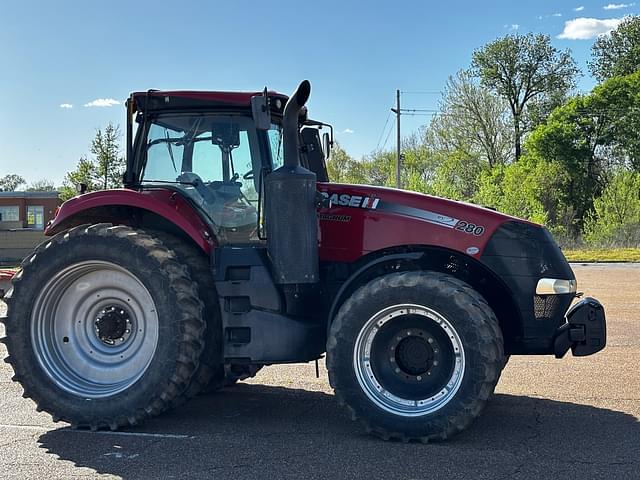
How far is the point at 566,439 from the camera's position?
542 centimetres

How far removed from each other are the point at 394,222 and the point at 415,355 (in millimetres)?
1012

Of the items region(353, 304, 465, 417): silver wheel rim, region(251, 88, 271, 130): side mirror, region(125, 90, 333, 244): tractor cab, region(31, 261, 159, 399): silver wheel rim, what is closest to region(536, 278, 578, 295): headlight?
region(353, 304, 465, 417): silver wheel rim

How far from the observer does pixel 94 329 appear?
20.3ft

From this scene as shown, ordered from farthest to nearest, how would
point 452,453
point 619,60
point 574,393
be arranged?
point 619,60
point 574,393
point 452,453

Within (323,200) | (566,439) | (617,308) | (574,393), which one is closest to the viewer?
(566,439)

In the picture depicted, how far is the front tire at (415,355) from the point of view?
520 centimetres

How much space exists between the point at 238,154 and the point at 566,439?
11.0 feet

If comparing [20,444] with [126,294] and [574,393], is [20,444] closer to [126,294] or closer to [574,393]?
[126,294]

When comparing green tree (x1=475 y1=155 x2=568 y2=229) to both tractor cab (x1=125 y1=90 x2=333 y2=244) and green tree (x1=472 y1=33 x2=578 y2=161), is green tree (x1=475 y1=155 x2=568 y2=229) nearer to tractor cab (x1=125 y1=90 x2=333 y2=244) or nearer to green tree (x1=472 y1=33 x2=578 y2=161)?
green tree (x1=472 y1=33 x2=578 y2=161)

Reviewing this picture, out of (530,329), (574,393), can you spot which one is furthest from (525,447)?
(574,393)

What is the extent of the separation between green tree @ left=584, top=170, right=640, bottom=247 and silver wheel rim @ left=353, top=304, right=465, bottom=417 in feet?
114

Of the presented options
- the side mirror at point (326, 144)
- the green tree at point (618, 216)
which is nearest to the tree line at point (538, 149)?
the green tree at point (618, 216)

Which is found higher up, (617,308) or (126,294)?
(126,294)

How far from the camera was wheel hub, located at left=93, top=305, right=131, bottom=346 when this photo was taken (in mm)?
6039
